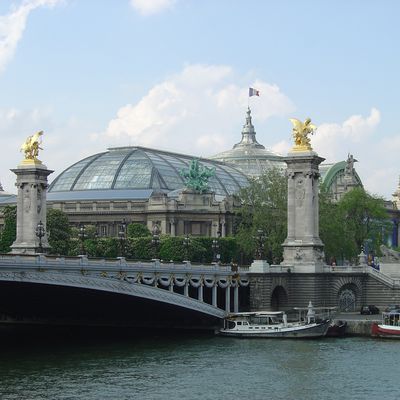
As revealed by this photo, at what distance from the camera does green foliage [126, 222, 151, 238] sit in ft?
455

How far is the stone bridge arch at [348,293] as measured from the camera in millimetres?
98500

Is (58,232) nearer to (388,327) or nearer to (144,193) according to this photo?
(144,193)

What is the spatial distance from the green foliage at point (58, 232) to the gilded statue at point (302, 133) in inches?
1202

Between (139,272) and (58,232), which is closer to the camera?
(139,272)

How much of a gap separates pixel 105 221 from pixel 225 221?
15.7m

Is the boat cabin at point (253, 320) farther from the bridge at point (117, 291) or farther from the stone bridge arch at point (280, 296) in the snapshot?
the stone bridge arch at point (280, 296)

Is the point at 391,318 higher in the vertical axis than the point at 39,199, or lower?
lower

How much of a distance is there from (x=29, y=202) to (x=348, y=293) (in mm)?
30718

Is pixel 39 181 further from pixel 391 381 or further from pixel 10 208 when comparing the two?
pixel 391 381

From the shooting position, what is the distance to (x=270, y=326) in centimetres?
8625

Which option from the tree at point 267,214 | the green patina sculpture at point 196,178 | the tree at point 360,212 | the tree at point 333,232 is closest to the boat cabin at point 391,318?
the tree at point 267,214

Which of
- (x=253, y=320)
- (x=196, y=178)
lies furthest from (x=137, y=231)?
(x=253, y=320)

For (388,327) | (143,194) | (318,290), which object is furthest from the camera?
(143,194)

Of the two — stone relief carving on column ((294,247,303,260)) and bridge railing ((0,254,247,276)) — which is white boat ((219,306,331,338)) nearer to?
bridge railing ((0,254,247,276))
